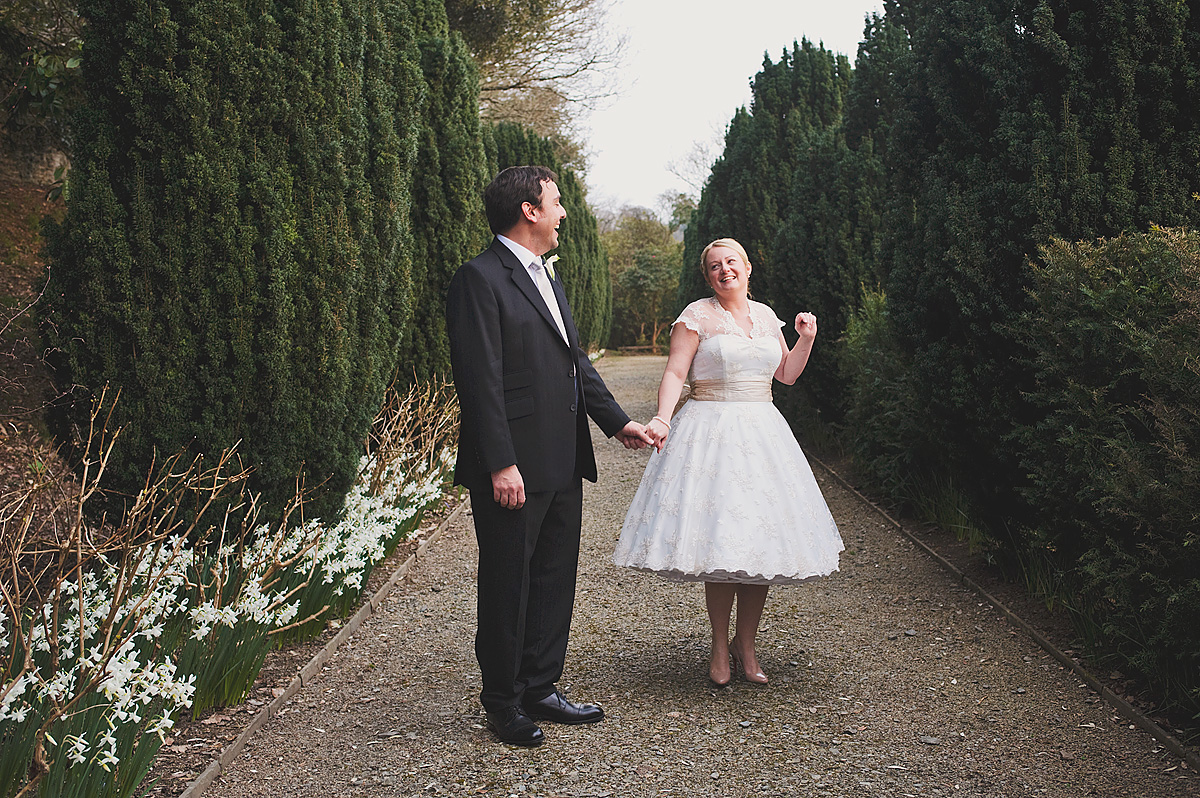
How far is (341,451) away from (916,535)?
12.8ft

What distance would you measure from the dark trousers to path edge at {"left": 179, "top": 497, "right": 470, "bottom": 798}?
0.88m

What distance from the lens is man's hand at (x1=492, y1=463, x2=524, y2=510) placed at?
3318 mm

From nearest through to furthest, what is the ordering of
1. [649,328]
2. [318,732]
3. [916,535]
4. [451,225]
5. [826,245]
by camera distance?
[318,732]
[916,535]
[451,225]
[826,245]
[649,328]

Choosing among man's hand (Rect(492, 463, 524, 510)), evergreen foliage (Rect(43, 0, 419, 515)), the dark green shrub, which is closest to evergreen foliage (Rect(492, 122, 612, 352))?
evergreen foliage (Rect(43, 0, 419, 515))

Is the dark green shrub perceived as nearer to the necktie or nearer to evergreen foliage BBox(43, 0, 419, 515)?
the necktie

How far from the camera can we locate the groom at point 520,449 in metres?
3.36

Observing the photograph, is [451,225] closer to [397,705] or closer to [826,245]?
[826,245]

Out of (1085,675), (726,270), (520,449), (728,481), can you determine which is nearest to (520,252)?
(520,449)

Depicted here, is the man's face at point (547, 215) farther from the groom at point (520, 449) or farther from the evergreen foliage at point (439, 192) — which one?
the evergreen foliage at point (439, 192)

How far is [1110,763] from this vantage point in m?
3.23

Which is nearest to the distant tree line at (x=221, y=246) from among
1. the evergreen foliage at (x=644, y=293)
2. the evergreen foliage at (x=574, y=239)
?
the evergreen foliage at (x=574, y=239)

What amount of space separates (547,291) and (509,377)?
410mm

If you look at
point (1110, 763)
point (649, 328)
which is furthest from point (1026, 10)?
point (649, 328)

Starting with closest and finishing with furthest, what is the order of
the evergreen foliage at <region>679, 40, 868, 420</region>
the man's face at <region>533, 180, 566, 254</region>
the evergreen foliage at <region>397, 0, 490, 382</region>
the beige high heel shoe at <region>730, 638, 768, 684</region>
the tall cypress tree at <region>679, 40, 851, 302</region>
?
the man's face at <region>533, 180, 566, 254</region>
the beige high heel shoe at <region>730, 638, 768, 684</region>
the evergreen foliage at <region>397, 0, 490, 382</region>
the evergreen foliage at <region>679, 40, 868, 420</region>
the tall cypress tree at <region>679, 40, 851, 302</region>
